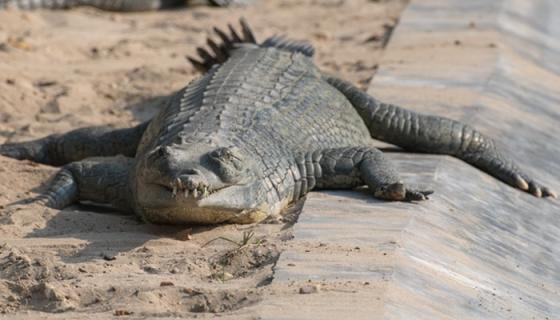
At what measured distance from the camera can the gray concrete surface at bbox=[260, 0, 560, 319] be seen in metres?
5.29

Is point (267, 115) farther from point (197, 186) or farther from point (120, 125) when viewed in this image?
point (120, 125)

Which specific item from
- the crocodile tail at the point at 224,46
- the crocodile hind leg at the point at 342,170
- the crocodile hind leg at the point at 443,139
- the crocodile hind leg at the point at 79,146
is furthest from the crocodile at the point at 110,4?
the crocodile hind leg at the point at 342,170

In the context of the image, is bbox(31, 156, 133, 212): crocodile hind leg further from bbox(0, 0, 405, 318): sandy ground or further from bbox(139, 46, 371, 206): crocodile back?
bbox(139, 46, 371, 206): crocodile back

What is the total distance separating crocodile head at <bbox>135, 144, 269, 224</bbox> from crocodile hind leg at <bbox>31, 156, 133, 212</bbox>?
518 millimetres

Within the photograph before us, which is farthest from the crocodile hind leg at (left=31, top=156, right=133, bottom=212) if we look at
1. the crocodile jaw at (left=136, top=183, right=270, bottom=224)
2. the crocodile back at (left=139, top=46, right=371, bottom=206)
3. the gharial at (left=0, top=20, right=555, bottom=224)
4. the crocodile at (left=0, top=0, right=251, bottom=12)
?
the crocodile at (left=0, top=0, right=251, bottom=12)

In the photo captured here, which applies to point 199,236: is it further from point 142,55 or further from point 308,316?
point 142,55

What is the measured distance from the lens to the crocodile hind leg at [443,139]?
7.74 metres

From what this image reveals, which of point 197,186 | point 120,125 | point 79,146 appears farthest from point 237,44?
point 197,186

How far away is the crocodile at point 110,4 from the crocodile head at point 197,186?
6.94 metres

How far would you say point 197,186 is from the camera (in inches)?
229

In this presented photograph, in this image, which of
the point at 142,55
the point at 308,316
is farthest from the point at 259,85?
the point at 142,55

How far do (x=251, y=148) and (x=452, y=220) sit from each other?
1137mm

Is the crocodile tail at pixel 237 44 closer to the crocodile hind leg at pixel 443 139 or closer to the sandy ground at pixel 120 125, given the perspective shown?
the sandy ground at pixel 120 125

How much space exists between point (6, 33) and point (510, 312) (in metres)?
6.85
